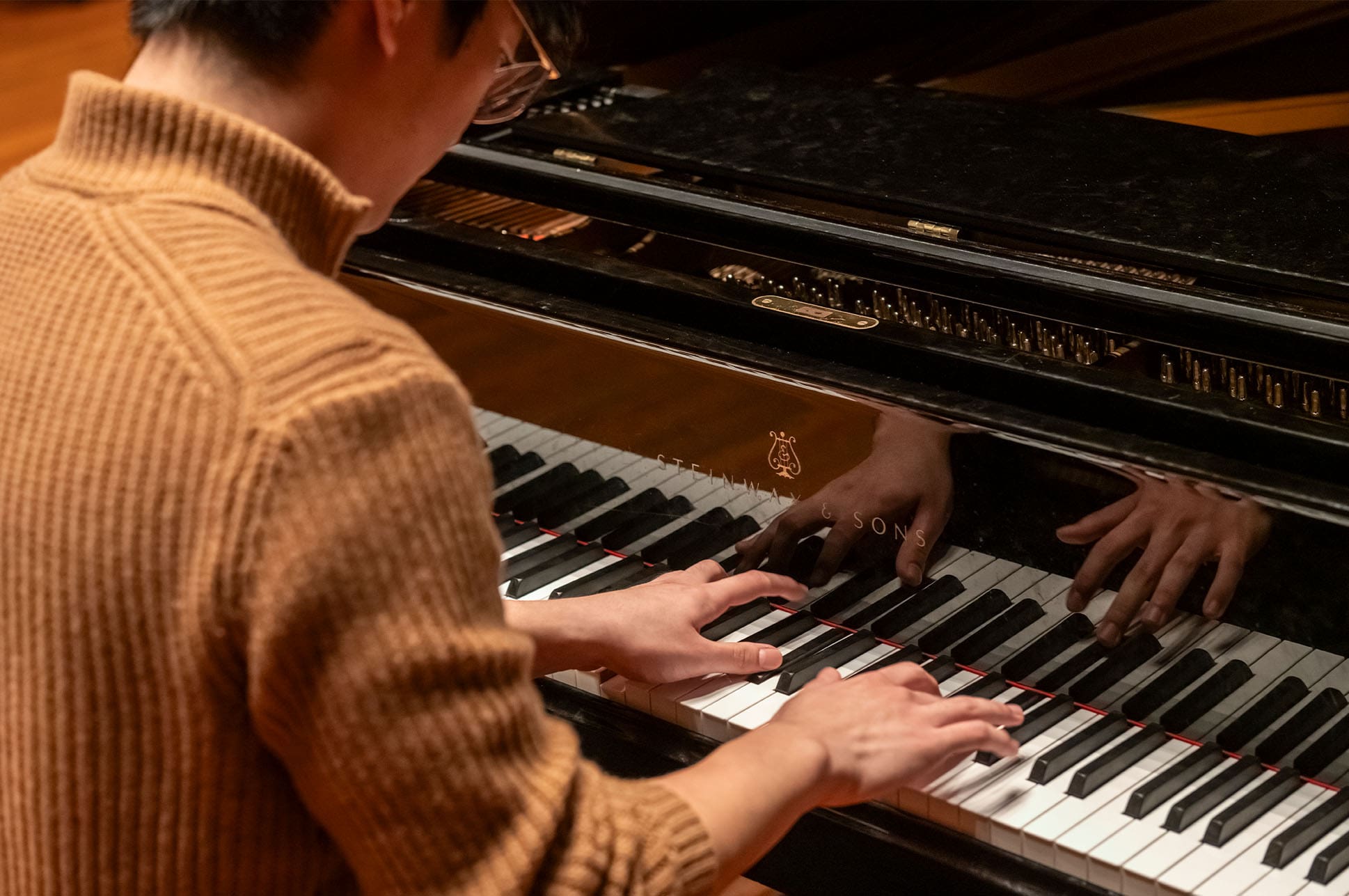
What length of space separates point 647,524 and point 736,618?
7.4 inches

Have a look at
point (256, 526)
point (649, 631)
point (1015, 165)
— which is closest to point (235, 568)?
point (256, 526)

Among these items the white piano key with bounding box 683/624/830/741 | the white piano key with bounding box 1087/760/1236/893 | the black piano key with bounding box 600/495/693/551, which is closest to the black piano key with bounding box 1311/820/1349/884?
the white piano key with bounding box 1087/760/1236/893

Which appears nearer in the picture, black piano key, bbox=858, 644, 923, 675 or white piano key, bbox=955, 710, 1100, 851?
white piano key, bbox=955, 710, 1100, 851

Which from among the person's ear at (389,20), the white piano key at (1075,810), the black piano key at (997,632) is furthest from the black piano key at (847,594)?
the person's ear at (389,20)

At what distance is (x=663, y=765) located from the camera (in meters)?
1.71

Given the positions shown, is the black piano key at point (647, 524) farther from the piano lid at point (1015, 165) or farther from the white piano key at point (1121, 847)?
the white piano key at point (1121, 847)

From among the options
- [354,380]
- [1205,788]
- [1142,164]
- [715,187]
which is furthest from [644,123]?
[354,380]

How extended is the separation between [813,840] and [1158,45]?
140 cm

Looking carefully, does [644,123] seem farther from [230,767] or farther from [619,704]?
[230,767]

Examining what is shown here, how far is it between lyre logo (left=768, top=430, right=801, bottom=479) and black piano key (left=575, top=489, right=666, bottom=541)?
199 millimetres

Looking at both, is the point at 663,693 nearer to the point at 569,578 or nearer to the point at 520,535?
the point at 569,578

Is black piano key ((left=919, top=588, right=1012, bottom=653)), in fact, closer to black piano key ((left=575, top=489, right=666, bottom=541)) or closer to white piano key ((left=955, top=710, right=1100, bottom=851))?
white piano key ((left=955, top=710, right=1100, bottom=851))

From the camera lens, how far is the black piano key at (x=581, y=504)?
1882 mm

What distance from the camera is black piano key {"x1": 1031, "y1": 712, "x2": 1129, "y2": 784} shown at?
1.45m
